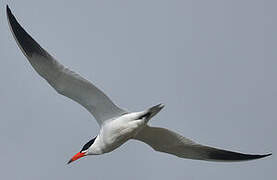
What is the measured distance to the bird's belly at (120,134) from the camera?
15.3 meters

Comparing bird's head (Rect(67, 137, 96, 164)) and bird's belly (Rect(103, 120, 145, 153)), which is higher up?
bird's belly (Rect(103, 120, 145, 153))

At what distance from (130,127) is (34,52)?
7.55ft

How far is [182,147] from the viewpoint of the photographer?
16.7 meters

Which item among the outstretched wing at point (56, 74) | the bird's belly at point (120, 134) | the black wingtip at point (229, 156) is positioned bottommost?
the black wingtip at point (229, 156)

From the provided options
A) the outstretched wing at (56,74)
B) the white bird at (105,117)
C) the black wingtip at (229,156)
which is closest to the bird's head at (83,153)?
the white bird at (105,117)

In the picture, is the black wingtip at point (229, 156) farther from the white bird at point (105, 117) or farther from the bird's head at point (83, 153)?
the bird's head at point (83, 153)

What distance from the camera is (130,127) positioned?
15359mm

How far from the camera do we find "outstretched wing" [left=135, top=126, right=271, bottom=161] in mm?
16375

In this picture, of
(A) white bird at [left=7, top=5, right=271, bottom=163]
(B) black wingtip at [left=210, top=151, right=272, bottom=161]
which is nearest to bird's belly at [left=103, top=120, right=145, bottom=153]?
(A) white bird at [left=7, top=5, right=271, bottom=163]

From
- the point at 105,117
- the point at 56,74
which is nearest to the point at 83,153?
the point at 105,117

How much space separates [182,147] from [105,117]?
179 centimetres

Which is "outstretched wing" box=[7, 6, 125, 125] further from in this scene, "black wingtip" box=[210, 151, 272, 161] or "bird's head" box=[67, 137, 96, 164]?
"black wingtip" box=[210, 151, 272, 161]

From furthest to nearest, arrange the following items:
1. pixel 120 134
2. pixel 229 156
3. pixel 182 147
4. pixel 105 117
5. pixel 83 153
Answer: pixel 229 156 → pixel 182 147 → pixel 83 153 → pixel 105 117 → pixel 120 134

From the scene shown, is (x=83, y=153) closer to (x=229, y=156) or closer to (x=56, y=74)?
(x=56, y=74)
